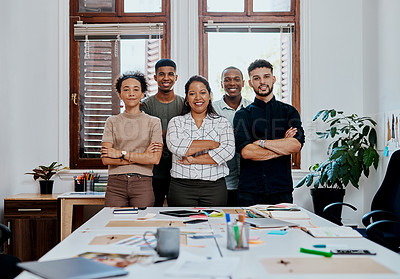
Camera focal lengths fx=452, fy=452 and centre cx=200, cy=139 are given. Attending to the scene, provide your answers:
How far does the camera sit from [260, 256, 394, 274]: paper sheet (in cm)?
144

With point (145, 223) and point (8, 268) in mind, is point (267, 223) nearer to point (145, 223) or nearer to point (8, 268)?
point (145, 223)

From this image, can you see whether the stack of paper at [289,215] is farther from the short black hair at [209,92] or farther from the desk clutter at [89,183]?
the desk clutter at [89,183]

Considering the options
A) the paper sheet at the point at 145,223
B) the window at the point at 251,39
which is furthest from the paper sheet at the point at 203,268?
the window at the point at 251,39

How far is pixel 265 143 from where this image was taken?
3.29 m

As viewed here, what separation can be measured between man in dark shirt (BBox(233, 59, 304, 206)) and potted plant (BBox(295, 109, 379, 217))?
786mm

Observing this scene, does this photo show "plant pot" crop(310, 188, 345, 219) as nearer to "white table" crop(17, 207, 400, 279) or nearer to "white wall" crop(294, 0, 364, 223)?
"white wall" crop(294, 0, 364, 223)

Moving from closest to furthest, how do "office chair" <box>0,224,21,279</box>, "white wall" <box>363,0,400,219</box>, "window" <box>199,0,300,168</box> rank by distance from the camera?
"office chair" <box>0,224,21,279</box>
"white wall" <box>363,0,400,219</box>
"window" <box>199,0,300,168</box>

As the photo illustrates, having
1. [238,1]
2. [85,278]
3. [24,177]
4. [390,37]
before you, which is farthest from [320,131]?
[85,278]

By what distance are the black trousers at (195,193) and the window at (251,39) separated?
1.70 metres

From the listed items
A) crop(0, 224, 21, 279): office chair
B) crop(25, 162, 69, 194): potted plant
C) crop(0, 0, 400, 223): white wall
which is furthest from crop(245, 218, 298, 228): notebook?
crop(25, 162, 69, 194): potted plant

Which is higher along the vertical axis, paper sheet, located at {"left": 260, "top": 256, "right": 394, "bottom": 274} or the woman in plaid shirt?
the woman in plaid shirt

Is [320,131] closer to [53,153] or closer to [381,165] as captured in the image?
[381,165]

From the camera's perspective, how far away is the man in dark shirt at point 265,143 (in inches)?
129

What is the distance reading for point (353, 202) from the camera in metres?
4.57
